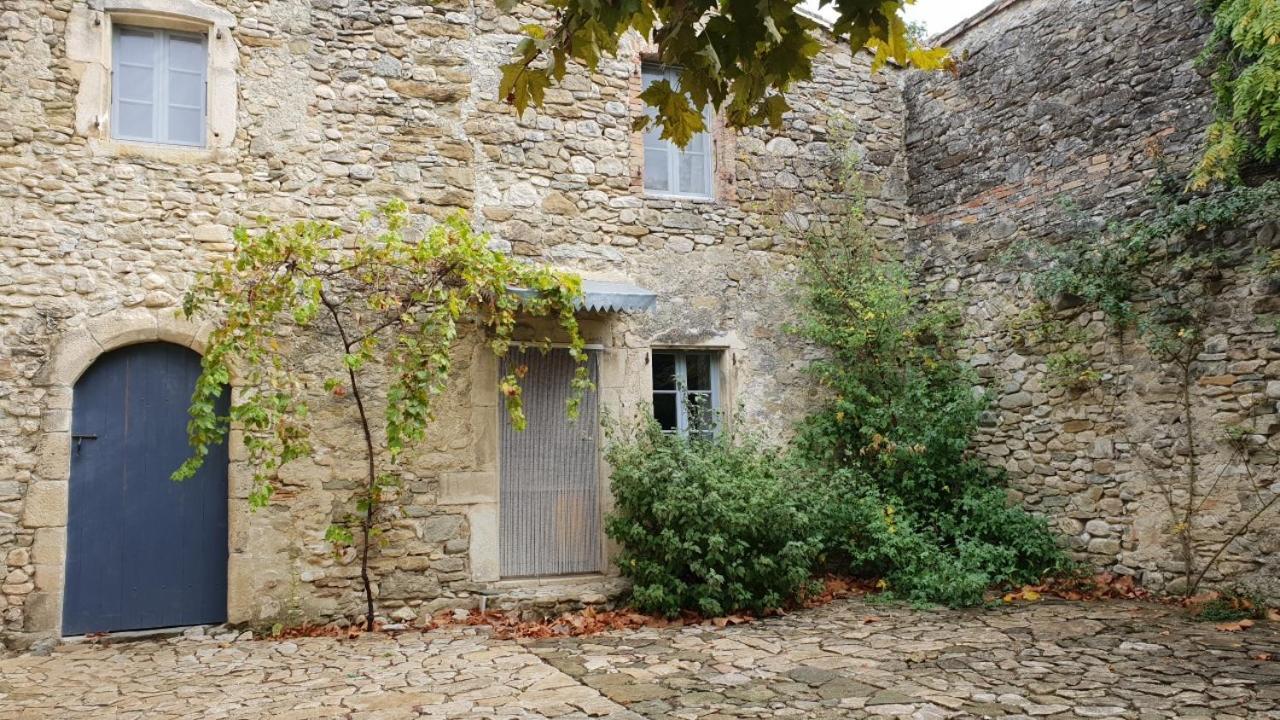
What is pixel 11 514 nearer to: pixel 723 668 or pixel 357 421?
pixel 357 421

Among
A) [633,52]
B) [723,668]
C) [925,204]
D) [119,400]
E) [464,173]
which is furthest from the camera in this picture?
[925,204]

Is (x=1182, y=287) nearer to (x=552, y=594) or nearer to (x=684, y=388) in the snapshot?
(x=684, y=388)

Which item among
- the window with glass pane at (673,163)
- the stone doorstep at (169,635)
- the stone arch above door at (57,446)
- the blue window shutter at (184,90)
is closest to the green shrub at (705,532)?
the window with glass pane at (673,163)

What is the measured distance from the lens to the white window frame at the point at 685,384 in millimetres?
7125

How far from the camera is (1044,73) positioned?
6.95m

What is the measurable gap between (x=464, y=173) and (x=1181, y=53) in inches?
199

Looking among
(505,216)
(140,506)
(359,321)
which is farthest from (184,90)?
(140,506)

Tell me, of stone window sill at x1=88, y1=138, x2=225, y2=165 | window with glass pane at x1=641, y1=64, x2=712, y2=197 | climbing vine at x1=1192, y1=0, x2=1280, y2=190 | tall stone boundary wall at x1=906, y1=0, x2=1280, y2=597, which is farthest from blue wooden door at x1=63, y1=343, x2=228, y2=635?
climbing vine at x1=1192, y1=0, x2=1280, y2=190

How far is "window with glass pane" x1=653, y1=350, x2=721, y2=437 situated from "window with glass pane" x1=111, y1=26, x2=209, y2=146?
3725 mm

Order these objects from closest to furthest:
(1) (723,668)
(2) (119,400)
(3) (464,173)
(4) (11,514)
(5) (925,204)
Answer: (1) (723,668) < (4) (11,514) < (2) (119,400) < (3) (464,173) < (5) (925,204)

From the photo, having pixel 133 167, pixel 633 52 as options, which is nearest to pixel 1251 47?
pixel 633 52

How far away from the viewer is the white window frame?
712 cm

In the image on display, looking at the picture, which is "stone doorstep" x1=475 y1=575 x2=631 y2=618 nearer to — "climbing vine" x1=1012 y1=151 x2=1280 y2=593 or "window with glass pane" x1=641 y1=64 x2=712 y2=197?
"window with glass pane" x1=641 y1=64 x2=712 y2=197

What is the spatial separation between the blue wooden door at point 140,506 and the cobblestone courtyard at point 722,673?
0.96ft
